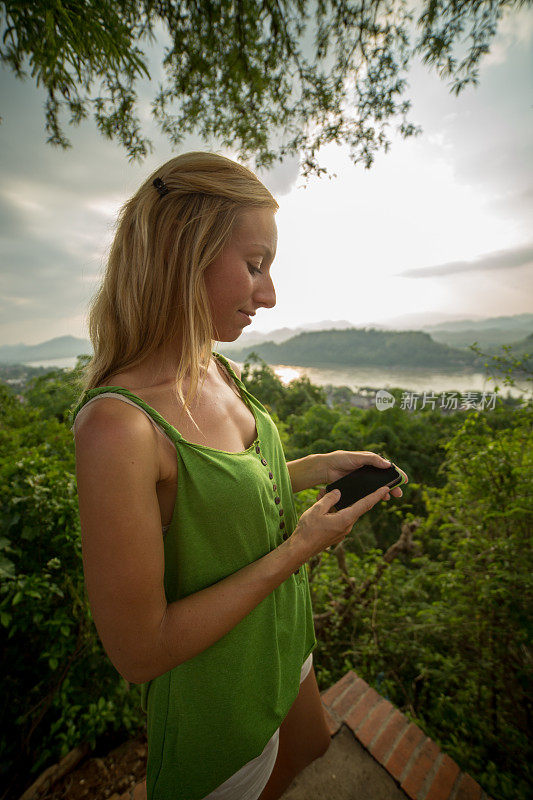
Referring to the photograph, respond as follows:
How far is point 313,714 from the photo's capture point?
1.27 metres

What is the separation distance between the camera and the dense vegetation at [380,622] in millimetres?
1671

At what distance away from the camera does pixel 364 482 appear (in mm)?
1063

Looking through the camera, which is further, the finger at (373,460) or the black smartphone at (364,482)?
the finger at (373,460)

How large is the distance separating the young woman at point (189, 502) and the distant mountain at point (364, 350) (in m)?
2.66

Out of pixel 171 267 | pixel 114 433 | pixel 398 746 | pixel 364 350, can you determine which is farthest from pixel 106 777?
pixel 364 350

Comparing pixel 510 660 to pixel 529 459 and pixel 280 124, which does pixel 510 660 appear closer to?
pixel 529 459

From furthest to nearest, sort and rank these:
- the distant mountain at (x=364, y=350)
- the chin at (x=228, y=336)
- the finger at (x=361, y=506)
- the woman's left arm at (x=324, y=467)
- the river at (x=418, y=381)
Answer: the distant mountain at (x=364, y=350), the river at (x=418, y=381), the woman's left arm at (x=324, y=467), the chin at (x=228, y=336), the finger at (x=361, y=506)

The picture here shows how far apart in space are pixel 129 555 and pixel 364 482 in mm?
757

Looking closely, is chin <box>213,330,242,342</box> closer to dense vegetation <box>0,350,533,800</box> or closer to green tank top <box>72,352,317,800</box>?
green tank top <box>72,352,317,800</box>

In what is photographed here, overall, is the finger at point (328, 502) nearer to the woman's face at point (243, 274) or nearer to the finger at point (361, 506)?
the finger at point (361, 506)

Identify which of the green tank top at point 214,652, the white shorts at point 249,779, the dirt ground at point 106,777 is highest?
the green tank top at point 214,652

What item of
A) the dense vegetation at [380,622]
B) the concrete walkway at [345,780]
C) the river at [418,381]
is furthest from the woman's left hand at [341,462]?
the river at [418,381]

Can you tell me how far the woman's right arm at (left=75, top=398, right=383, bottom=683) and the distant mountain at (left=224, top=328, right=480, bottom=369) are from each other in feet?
9.80

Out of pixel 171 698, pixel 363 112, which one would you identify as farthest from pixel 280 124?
pixel 171 698
